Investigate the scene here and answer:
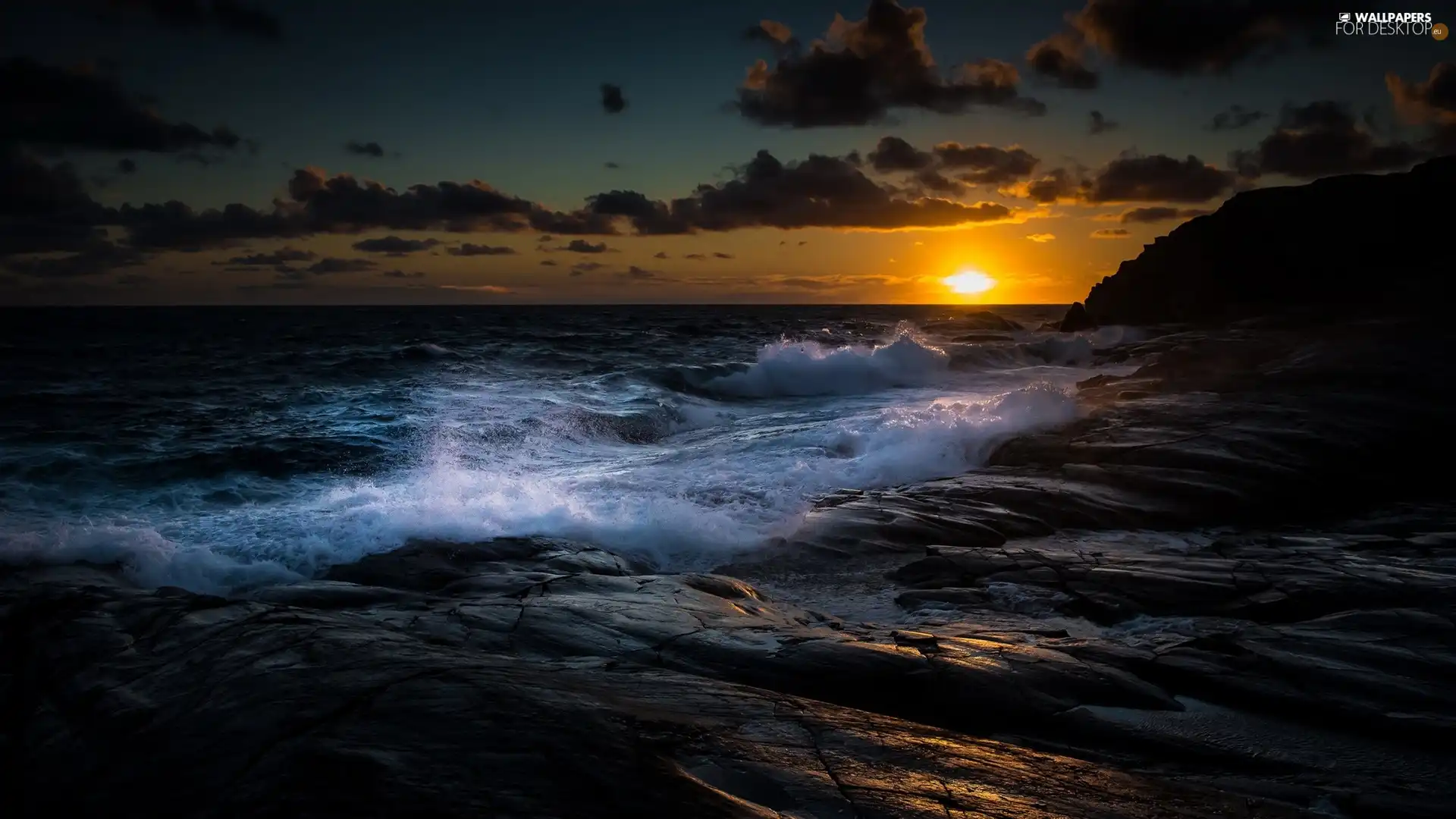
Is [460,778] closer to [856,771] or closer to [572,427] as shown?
[856,771]

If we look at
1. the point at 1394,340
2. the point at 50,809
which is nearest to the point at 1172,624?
the point at 50,809

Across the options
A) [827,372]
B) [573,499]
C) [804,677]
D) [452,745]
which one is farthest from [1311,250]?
[452,745]

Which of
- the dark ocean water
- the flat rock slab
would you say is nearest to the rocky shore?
the flat rock slab

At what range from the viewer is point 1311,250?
33531 mm

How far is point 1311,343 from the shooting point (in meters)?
16.0

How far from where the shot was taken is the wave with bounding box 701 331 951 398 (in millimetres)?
25281

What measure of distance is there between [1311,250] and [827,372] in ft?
78.6

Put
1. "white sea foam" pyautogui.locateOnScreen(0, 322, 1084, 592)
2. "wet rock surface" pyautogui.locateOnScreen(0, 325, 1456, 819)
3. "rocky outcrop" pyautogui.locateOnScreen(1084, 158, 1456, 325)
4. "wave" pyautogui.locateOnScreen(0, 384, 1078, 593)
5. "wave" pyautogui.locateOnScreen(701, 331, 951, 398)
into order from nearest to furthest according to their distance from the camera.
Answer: "wet rock surface" pyautogui.locateOnScreen(0, 325, 1456, 819), "wave" pyautogui.locateOnScreen(0, 384, 1078, 593), "white sea foam" pyautogui.locateOnScreen(0, 322, 1084, 592), "wave" pyautogui.locateOnScreen(701, 331, 951, 398), "rocky outcrop" pyautogui.locateOnScreen(1084, 158, 1456, 325)

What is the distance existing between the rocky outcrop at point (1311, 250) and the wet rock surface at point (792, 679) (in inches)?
945

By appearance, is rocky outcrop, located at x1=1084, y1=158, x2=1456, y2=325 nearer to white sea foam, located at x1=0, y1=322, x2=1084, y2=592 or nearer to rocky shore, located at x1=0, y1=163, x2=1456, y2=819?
white sea foam, located at x1=0, y1=322, x2=1084, y2=592

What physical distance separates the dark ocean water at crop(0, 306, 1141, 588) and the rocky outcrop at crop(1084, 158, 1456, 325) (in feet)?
27.8

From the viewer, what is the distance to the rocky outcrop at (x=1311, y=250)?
30.0m

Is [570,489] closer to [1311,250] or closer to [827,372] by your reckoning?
[827,372]

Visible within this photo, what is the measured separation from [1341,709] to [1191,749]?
49.2 inches
